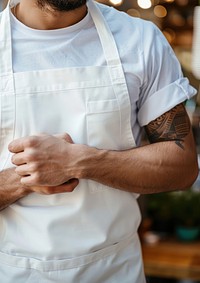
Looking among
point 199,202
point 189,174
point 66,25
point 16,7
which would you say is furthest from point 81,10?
point 199,202

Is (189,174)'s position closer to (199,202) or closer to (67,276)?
(67,276)

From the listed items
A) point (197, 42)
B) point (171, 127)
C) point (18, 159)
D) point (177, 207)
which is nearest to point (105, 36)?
point (171, 127)

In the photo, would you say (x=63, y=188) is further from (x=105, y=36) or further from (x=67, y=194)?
(x=105, y=36)

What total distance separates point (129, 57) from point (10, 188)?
500 millimetres

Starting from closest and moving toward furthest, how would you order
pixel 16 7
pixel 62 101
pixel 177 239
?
pixel 62 101 < pixel 16 7 < pixel 177 239

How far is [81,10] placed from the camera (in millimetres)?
1723

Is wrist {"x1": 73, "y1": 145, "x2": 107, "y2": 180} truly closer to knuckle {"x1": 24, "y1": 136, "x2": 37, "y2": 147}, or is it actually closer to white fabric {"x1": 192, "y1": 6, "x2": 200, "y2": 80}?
knuckle {"x1": 24, "y1": 136, "x2": 37, "y2": 147}

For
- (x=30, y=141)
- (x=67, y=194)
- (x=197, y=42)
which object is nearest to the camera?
(x=30, y=141)

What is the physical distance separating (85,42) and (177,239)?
3.68 meters

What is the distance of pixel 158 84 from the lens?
1.71 m

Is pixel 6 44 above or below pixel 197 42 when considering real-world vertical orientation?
above

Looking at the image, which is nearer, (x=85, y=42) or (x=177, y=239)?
(x=85, y=42)

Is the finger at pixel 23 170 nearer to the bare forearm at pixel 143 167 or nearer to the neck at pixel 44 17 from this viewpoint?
A: the bare forearm at pixel 143 167

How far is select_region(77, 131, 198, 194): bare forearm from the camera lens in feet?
5.39
